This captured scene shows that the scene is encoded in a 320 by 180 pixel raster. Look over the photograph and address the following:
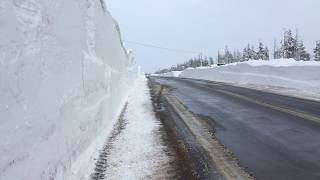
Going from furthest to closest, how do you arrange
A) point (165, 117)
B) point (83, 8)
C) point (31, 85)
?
point (165, 117) → point (83, 8) → point (31, 85)

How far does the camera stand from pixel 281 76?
29.9m

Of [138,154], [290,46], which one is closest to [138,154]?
[138,154]

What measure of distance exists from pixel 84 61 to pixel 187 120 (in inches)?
165

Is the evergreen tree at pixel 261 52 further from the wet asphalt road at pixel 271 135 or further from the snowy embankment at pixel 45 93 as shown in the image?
the snowy embankment at pixel 45 93

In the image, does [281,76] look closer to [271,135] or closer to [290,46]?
[271,135]

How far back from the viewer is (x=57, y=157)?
5730 mm

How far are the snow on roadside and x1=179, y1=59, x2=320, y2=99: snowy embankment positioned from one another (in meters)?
10.8

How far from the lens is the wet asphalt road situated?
6750 mm

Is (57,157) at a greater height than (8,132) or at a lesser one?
lesser

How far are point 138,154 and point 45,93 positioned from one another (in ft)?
9.48

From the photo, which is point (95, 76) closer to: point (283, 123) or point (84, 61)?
point (84, 61)

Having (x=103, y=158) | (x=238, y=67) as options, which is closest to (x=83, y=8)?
(x=103, y=158)

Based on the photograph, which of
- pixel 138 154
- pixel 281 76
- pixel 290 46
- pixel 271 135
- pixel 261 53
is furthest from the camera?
pixel 261 53

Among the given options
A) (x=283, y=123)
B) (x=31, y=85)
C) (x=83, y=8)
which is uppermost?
(x=83, y=8)
